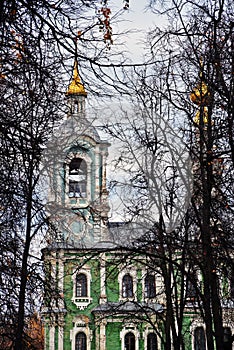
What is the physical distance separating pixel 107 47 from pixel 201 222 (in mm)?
5109

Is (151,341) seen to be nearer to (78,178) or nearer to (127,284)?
(127,284)

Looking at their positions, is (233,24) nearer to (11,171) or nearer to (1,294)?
(11,171)

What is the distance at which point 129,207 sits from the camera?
9656 mm

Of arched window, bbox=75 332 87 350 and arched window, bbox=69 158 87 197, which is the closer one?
arched window, bbox=69 158 87 197

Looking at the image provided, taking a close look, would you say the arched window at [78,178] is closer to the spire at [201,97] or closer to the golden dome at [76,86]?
the golden dome at [76,86]

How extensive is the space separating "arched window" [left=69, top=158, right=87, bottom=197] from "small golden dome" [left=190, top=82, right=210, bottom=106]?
7.98ft

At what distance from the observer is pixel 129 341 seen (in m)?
28.9

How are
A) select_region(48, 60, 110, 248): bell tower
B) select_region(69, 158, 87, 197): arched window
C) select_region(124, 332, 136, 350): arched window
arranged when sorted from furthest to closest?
1. select_region(124, 332, 136, 350): arched window
2. select_region(69, 158, 87, 197): arched window
3. select_region(48, 60, 110, 248): bell tower

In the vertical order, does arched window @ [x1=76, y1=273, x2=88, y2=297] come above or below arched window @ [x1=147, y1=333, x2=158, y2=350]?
above

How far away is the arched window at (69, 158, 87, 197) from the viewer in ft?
20.3

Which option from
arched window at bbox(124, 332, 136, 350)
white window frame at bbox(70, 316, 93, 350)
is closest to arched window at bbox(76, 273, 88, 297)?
white window frame at bbox(70, 316, 93, 350)

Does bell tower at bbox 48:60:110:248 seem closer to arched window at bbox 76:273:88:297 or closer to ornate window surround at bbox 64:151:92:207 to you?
ornate window surround at bbox 64:151:92:207

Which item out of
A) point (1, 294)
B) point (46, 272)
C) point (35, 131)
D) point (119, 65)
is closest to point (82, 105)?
point (119, 65)

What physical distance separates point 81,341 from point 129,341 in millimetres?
2214
